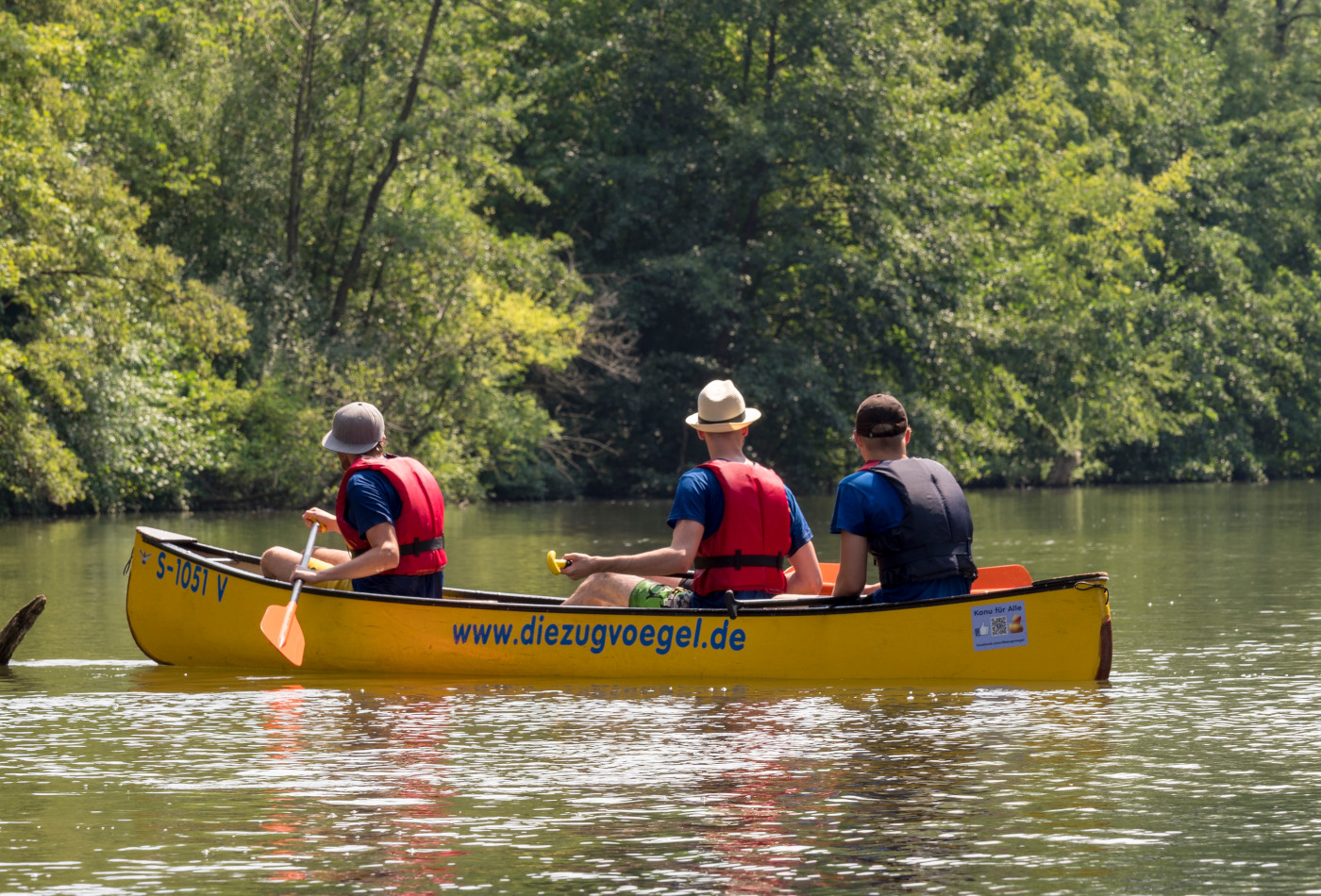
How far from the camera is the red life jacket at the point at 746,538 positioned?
387 inches

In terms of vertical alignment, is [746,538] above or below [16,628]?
above

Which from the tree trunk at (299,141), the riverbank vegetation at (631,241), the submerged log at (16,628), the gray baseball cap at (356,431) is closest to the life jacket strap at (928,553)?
the gray baseball cap at (356,431)

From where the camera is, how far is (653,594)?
35.5 feet

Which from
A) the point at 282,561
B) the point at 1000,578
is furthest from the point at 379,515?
the point at 1000,578

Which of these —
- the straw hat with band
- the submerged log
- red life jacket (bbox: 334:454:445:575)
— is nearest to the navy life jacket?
the straw hat with band

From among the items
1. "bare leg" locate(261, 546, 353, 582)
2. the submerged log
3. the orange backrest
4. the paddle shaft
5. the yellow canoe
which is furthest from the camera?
the submerged log

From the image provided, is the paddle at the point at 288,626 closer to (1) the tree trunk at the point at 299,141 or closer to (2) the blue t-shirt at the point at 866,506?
(2) the blue t-shirt at the point at 866,506

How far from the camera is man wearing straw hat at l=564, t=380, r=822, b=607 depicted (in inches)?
381

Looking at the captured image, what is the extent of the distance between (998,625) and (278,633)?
398 centimetres

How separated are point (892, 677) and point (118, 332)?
20.1m

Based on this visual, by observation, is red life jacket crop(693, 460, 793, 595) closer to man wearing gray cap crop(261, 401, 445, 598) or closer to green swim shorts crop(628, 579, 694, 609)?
green swim shorts crop(628, 579, 694, 609)

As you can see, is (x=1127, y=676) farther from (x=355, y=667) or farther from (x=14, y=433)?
(x=14, y=433)

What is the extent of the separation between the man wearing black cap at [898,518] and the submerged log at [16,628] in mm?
4856

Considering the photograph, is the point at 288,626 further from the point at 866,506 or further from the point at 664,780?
the point at 664,780
